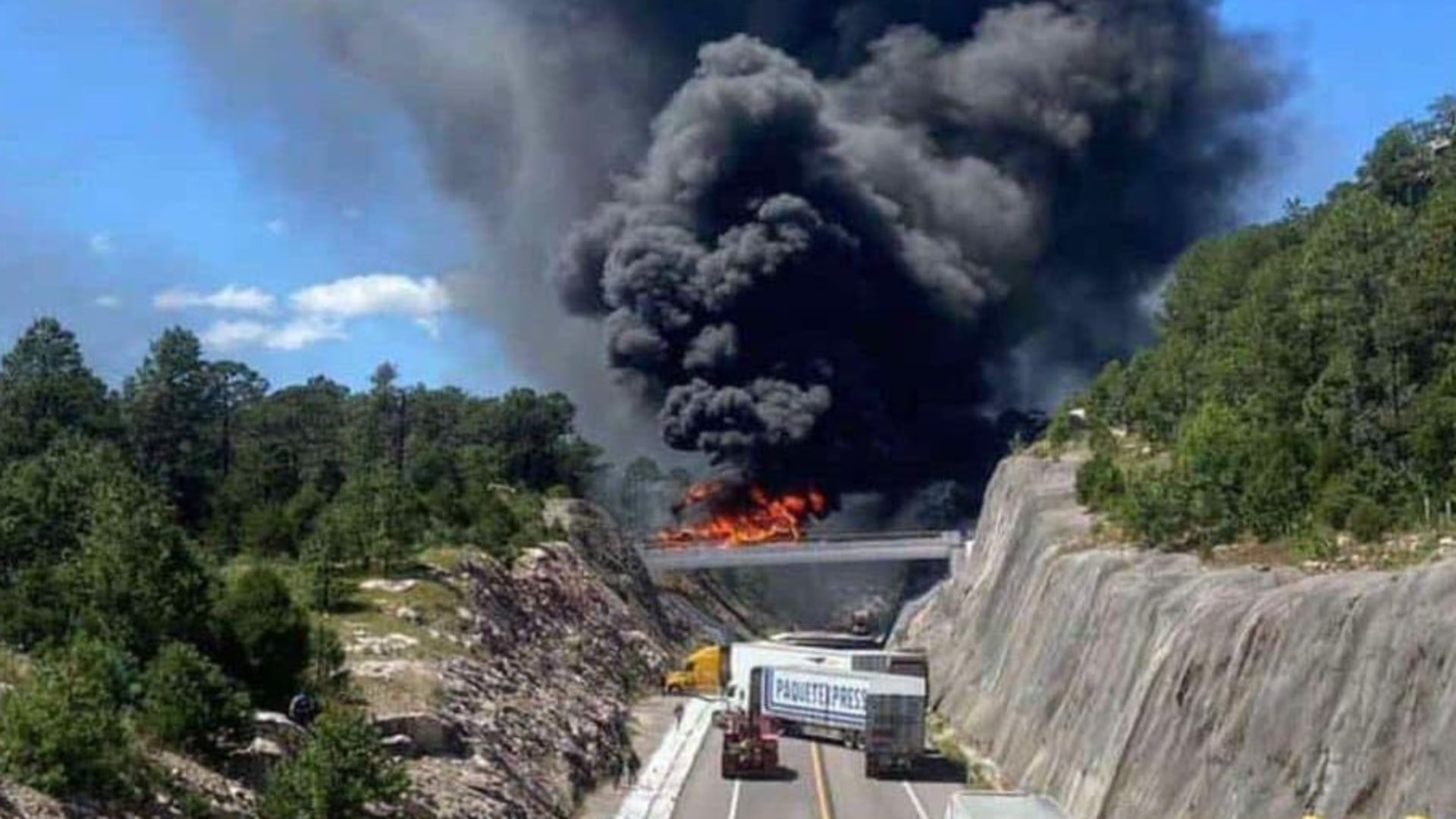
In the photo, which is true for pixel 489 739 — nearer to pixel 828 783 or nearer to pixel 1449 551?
pixel 828 783

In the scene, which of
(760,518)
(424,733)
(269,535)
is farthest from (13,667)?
(760,518)

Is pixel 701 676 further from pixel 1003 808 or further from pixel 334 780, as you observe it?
pixel 1003 808

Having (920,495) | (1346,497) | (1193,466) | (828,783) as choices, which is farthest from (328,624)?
(920,495)

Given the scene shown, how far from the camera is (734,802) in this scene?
5712cm

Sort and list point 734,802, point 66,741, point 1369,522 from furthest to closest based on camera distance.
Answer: point 734,802 → point 1369,522 → point 66,741

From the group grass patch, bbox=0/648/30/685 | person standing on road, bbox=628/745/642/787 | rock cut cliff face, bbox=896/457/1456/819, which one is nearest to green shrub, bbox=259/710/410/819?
grass patch, bbox=0/648/30/685

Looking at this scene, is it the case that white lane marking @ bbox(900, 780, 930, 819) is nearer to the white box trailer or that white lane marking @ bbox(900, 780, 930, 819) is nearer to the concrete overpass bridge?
the white box trailer

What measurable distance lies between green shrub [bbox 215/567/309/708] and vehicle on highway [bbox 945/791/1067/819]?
18608 mm

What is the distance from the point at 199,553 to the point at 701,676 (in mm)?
43034

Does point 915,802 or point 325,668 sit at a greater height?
point 325,668

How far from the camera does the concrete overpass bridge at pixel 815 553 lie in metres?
123

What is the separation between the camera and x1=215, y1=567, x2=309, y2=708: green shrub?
46594 mm

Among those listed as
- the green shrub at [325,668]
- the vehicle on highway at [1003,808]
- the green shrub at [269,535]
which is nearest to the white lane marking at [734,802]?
the green shrub at [325,668]

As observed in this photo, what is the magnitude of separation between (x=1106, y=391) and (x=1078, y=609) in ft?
161
